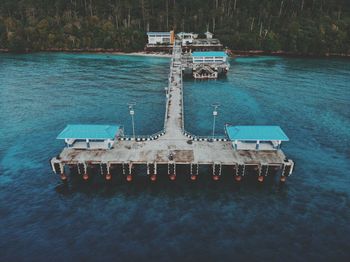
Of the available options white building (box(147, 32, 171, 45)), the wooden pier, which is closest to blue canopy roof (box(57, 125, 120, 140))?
the wooden pier

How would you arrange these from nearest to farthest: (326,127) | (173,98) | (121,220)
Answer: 1. (121,220)
2. (326,127)
3. (173,98)

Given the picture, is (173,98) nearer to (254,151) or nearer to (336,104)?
(254,151)

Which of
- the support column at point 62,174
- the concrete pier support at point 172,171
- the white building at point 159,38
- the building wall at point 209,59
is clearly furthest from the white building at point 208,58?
the support column at point 62,174

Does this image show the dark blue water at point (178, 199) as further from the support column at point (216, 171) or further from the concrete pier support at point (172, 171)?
the concrete pier support at point (172, 171)

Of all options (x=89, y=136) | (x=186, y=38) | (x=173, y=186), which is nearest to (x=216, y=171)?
(x=173, y=186)

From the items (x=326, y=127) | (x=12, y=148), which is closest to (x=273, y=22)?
(x=326, y=127)
